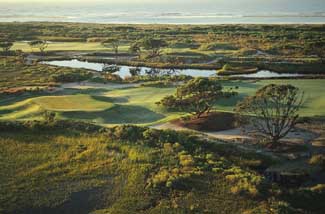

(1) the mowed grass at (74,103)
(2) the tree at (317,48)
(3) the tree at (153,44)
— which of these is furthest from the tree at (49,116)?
(2) the tree at (317,48)

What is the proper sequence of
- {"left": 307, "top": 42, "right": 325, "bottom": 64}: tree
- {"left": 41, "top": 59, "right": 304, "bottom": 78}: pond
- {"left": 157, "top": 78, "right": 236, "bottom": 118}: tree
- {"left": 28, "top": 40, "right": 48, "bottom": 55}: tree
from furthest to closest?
{"left": 28, "top": 40, "right": 48, "bottom": 55}: tree < {"left": 307, "top": 42, "right": 325, "bottom": 64}: tree < {"left": 41, "top": 59, "right": 304, "bottom": 78}: pond < {"left": 157, "top": 78, "right": 236, "bottom": 118}: tree

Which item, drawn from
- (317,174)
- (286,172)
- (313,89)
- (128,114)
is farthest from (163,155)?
(313,89)

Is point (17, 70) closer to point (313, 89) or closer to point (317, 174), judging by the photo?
point (313, 89)

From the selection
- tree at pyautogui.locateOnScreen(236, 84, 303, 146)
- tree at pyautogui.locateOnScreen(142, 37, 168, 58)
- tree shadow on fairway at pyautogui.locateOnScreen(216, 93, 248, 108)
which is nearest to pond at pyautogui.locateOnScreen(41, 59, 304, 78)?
tree at pyautogui.locateOnScreen(142, 37, 168, 58)

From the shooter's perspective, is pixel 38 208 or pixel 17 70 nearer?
pixel 38 208

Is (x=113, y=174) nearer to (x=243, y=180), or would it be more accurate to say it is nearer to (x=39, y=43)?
(x=243, y=180)

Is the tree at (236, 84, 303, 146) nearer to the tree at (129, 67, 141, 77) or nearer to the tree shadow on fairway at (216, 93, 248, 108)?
the tree shadow on fairway at (216, 93, 248, 108)

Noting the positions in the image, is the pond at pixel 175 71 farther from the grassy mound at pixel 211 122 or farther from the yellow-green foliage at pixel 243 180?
the yellow-green foliage at pixel 243 180
